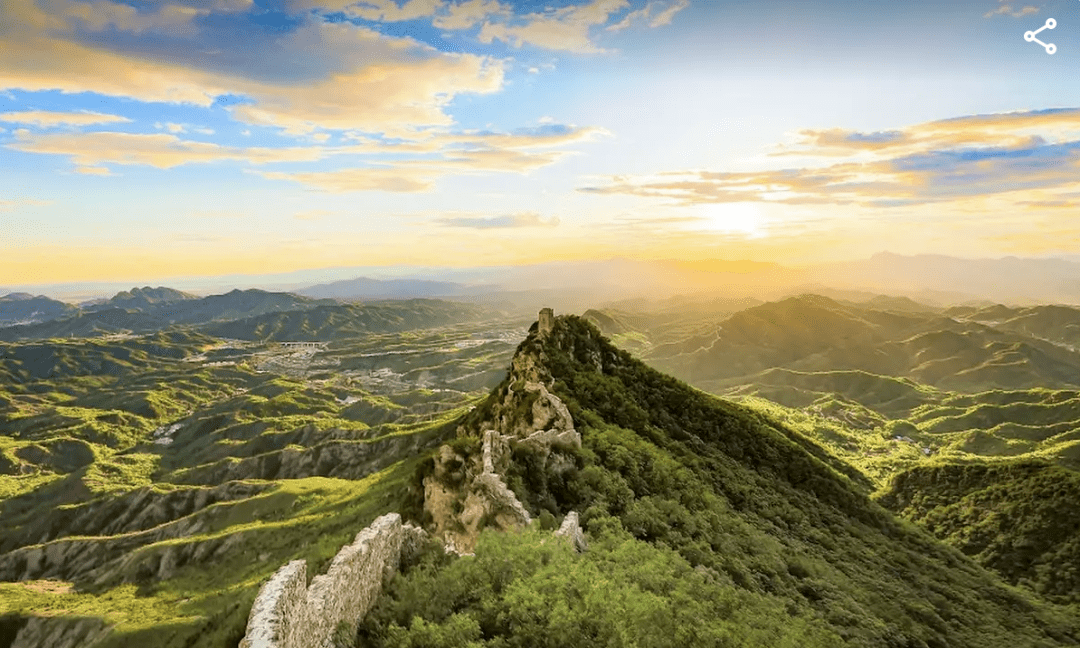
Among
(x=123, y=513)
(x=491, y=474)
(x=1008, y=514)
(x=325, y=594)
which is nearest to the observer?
(x=325, y=594)

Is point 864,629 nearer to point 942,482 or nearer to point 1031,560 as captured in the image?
point 1031,560

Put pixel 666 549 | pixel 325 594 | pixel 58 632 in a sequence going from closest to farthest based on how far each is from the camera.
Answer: pixel 325 594
pixel 666 549
pixel 58 632

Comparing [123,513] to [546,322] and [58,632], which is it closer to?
[58,632]

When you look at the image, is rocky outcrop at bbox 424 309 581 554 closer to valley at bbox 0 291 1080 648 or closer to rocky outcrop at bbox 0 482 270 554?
valley at bbox 0 291 1080 648

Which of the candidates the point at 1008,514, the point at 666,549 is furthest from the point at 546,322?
the point at 1008,514

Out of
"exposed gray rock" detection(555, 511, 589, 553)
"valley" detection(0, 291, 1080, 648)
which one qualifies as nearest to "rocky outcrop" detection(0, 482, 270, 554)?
"valley" detection(0, 291, 1080, 648)

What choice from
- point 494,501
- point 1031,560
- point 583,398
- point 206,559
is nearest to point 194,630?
point 206,559
